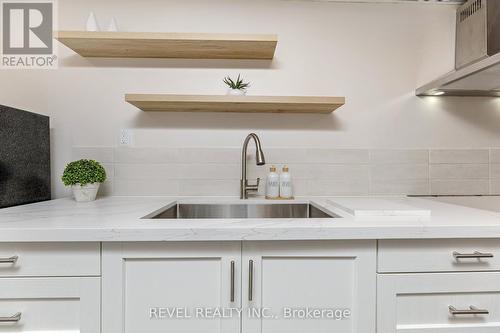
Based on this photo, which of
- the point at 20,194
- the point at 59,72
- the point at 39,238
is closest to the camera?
the point at 39,238

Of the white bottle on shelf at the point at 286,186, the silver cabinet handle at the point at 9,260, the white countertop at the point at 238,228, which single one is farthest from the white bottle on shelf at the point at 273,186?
the silver cabinet handle at the point at 9,260

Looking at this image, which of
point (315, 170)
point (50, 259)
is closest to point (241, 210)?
point (315, 170)

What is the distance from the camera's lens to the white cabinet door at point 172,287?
0.98 metres

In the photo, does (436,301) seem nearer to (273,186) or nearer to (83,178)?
(273,186)

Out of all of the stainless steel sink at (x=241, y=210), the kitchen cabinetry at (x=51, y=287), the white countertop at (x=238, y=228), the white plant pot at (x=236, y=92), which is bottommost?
the kitchen cabinetry at (x=51, y=287)

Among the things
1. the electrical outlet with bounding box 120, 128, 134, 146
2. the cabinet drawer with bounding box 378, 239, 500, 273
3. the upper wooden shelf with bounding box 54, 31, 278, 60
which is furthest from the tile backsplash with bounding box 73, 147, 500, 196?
the cabinet drawer with bounding box 378, 239, 500, 273

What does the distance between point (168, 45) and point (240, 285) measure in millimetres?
1229

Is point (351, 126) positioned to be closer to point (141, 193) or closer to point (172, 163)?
point (172, 163)

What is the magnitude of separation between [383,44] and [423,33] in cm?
25

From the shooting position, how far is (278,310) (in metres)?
1.01

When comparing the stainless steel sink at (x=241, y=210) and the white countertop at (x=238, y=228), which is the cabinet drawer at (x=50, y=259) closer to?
the white countertop at (x=238, y=228)

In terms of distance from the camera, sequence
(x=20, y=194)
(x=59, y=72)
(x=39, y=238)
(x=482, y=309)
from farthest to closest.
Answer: (x=59, y=72)
(x=20, y=194)
(x=482, y=309)
(x=39, y=238)

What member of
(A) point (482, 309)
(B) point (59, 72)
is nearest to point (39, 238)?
(B) point (59, 72)

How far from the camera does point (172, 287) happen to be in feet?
3.25
